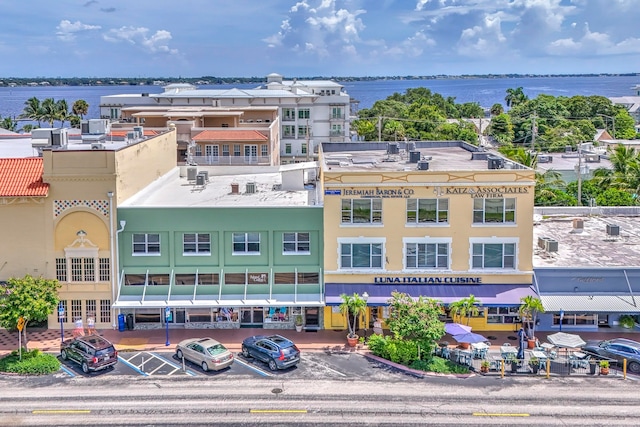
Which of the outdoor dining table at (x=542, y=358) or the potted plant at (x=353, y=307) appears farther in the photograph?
the potted plant at (x=353, y=307)

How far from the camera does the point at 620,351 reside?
36438 mm

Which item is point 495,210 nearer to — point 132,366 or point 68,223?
point 132,366

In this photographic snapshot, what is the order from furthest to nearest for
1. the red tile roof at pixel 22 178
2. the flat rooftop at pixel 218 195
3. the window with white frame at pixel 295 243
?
the flat rooftop at pixel 218 195 → the window with white frame at pixel 295 243 → the red tile roof at pixel 22 178

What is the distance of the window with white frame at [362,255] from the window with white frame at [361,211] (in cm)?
153

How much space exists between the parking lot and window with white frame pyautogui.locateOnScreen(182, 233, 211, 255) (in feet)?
22.9

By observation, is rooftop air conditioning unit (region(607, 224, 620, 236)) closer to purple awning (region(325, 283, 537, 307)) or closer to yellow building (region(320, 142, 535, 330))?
yellow building (region(320, 142, 535, 330))

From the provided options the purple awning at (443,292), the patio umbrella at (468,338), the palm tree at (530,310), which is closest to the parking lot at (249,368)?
the patio umbrella at (468,338)

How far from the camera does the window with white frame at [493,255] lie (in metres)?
42.2

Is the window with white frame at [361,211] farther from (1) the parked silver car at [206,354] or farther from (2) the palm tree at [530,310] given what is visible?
(1) the parked silver car at [206,354]

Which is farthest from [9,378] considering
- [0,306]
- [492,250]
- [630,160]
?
[630,160]

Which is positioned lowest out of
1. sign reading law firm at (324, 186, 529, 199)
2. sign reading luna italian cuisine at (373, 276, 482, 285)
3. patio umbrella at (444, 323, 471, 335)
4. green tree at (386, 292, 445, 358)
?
patio umbrella at (444, 323, 471, 335)

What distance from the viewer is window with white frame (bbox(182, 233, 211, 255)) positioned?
1679 inches

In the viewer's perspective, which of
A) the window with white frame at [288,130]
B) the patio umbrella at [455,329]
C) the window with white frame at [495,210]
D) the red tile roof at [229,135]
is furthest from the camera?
the window with white frame at [288,130]

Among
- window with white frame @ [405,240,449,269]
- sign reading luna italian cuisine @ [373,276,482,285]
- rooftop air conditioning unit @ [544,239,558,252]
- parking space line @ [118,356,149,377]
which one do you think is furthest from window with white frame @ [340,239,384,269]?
parking space line @ [118,356,149,377]
